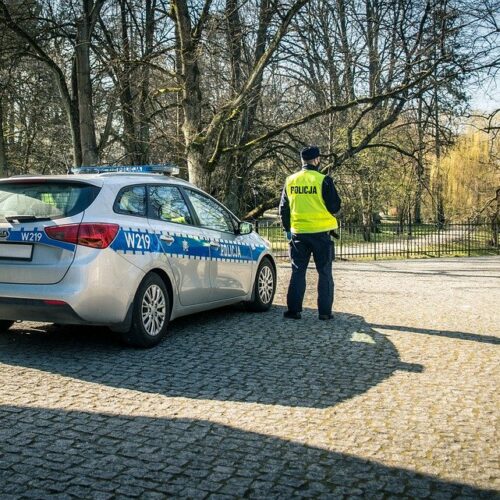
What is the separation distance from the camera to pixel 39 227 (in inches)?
224

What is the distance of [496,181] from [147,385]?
28.3 m

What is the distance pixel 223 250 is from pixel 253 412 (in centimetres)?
343

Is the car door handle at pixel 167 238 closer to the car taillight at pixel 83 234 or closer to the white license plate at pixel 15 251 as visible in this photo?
A: the car taillight at pixel 83 234

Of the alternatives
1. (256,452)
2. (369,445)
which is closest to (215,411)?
(256,452)

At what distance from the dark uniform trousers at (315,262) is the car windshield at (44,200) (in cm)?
284

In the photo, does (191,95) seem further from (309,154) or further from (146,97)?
(309,154)

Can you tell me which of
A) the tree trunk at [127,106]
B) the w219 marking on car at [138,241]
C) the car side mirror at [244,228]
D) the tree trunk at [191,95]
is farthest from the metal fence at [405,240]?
the w219 marking on car at [138,241]

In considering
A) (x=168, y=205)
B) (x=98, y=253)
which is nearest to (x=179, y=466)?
(x=98, y=253)

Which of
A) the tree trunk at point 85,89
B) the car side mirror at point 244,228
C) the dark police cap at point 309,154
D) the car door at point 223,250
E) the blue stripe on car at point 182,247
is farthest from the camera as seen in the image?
the tree trunk at point 85,89

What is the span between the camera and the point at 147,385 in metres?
4.93

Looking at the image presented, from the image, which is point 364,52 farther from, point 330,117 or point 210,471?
point 210,471

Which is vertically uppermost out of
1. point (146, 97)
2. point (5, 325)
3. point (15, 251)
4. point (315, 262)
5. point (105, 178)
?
point (146, 97)

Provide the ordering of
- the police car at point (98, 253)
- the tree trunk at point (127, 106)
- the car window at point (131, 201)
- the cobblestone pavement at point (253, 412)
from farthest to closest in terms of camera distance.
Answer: the tree trunk at point (127, 106) → the car window at point (131, 201) → the police car at point (98, 253) → the cobblestone pavement at point (253, 412)

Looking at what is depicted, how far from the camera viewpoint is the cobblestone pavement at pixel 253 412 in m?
3.23
